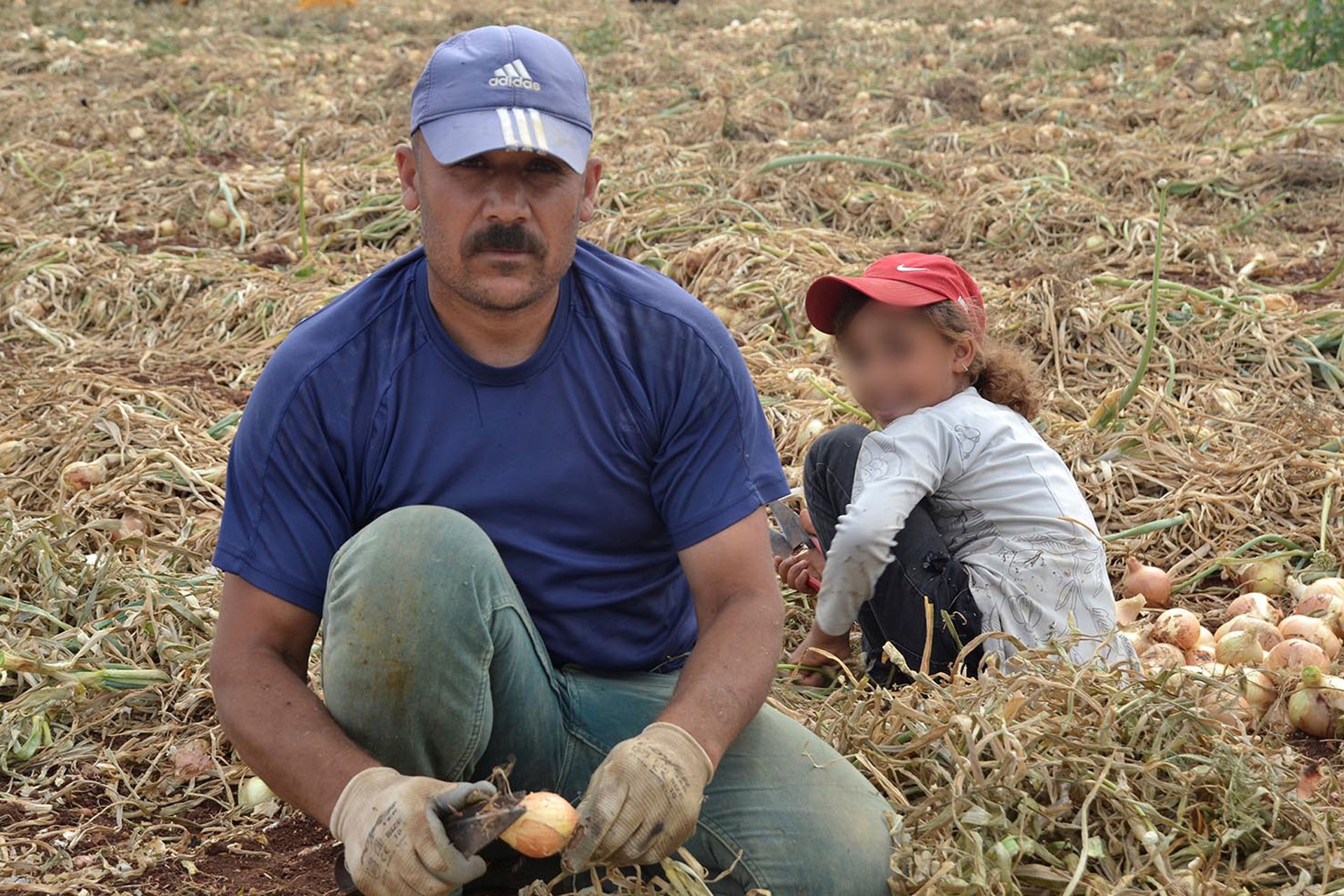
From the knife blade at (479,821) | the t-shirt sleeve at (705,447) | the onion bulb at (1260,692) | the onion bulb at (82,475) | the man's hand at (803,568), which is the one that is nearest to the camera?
the knife blade at (479,821)

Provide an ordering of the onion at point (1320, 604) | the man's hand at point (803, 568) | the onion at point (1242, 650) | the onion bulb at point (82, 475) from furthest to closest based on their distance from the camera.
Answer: the onion bulb at point (82, 475) < the man's hand at point (803, 568) < the onion at point (1320, 604) < the onion at point (1242, 650)

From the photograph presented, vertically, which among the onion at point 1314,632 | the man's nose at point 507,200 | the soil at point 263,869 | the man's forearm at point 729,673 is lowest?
the soil at point 263,869

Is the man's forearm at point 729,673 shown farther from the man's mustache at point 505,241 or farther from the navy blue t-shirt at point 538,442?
the man's mustache at point 505,241

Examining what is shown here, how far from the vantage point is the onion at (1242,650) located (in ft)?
8.59

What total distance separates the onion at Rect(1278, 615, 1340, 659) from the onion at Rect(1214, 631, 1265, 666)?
0.10 metres

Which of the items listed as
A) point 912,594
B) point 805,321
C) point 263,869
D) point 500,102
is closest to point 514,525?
point 500,102

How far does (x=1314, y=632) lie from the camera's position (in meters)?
2.66

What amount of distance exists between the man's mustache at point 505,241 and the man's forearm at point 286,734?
23.9 inches

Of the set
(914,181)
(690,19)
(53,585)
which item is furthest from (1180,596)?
(690,19)

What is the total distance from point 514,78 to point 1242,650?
69.2 inches

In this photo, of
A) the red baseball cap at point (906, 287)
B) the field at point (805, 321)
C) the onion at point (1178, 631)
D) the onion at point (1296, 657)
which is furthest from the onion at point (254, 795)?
the onion at point (1296, 657)

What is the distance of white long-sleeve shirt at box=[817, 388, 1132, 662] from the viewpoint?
237 centimetres

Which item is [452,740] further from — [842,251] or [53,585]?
[842,251]

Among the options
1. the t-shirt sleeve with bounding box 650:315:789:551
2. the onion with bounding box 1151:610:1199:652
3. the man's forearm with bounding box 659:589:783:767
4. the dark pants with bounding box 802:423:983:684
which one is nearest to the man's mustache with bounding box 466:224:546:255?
the t-shirt sleeve with bounding box 650:315:789:551
